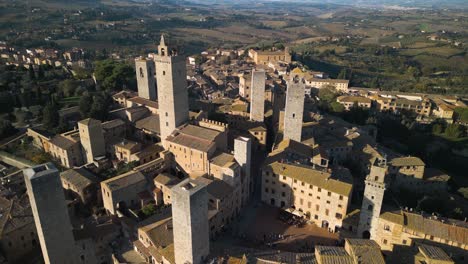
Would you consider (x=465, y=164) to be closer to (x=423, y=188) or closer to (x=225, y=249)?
(x=423, y=188)

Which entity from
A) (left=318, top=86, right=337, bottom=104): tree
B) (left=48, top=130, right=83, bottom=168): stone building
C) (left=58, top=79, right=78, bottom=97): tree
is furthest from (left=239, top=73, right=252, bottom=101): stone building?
(left=48, top=130, right=83, bottom=168): stone building

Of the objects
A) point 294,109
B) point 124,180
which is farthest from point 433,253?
point 124,180

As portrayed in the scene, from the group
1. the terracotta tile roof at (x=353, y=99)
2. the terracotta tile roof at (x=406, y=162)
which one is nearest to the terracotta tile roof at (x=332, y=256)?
the terracotta tile roof at (x=406, y=162)

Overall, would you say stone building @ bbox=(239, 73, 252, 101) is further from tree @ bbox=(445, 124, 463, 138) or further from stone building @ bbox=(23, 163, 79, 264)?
stone building @ bbox=(23, 163, 79, 264)

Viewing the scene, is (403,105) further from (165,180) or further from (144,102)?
(165,180)

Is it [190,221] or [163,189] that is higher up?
[190,221]

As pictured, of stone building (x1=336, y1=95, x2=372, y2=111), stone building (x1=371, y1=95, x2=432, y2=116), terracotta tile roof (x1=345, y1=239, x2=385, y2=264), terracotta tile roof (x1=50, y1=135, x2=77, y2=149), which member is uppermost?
terracotta tile roof (x1=50, y1=135, x2=77, y2=149)

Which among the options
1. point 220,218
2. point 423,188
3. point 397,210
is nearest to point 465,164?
point 423,188
